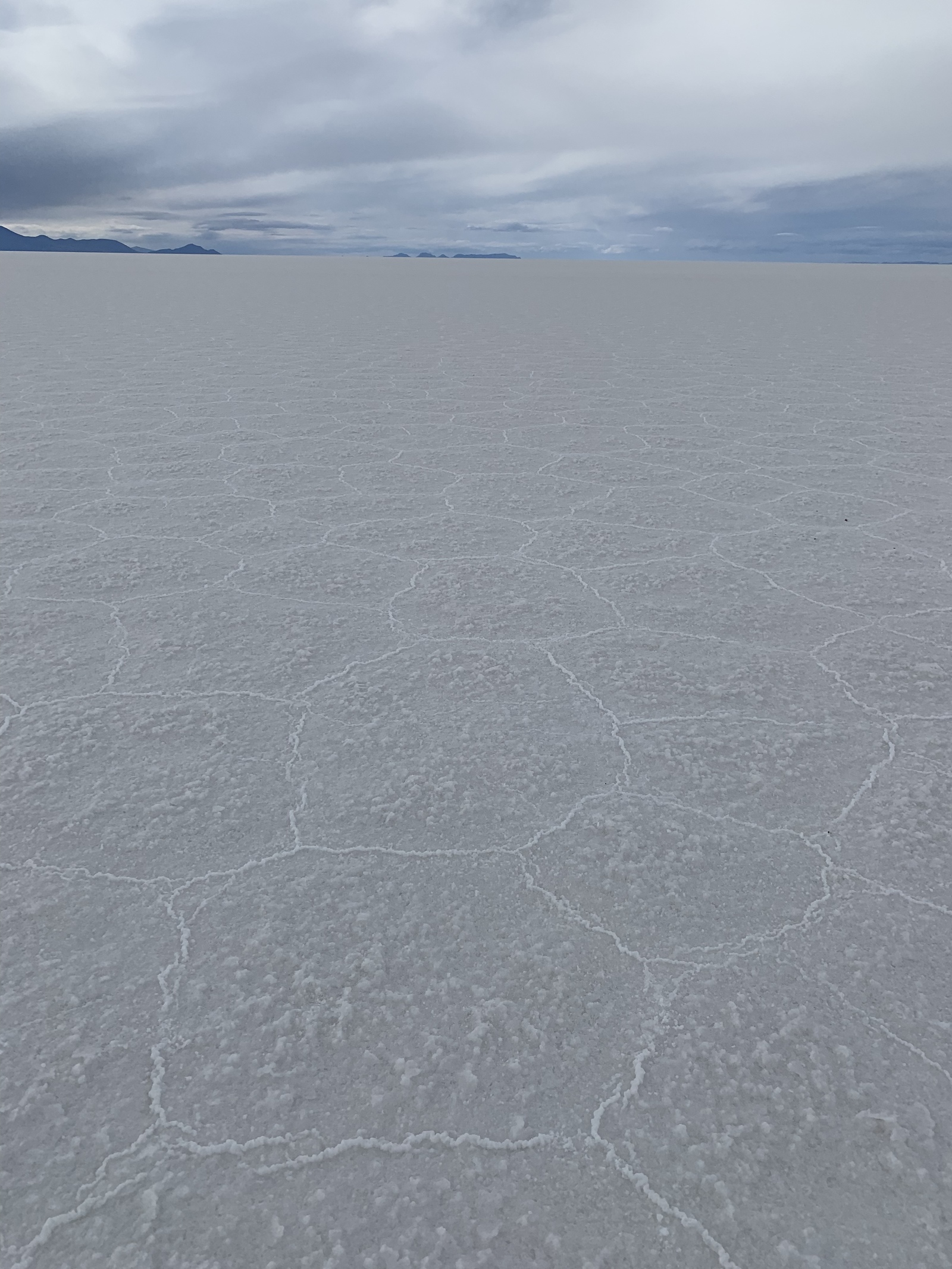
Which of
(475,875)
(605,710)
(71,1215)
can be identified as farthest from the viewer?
(605,710)

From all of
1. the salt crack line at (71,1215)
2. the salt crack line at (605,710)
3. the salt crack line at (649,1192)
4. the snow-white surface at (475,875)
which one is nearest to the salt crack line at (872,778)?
the snow-white surface at (475,875)

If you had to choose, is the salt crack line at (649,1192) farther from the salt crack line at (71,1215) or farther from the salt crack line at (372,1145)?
the salt crack line at (71,1215)

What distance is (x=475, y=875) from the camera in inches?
45.0

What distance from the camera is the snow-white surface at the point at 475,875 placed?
769 millimetres

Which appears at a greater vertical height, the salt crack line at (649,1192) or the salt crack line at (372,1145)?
the salt crack line at (372,1145)

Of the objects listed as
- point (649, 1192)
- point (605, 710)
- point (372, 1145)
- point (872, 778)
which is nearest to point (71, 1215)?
point (372, 1145)

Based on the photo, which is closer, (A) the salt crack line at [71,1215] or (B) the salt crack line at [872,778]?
(A) the salt crack line at [71,1215]

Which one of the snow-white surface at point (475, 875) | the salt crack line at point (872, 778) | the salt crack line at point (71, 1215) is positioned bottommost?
the salt crack line at point (872, 778)

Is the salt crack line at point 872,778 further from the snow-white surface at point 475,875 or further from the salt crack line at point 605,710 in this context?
the salt crack line at point 605,710

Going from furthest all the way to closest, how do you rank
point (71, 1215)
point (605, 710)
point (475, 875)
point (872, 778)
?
point (605, 710) < point (872, 778) < point (475, 875) < point (71, 1215)

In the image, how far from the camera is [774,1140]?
82cm

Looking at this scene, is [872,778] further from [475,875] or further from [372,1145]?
[372,1145]

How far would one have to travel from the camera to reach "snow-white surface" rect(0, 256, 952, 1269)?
30.3 inches

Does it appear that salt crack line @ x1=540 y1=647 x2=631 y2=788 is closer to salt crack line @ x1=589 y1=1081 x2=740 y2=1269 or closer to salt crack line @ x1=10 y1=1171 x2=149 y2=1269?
salt crack line @ x1=589 y1=1081 x2=740 y2=1269
